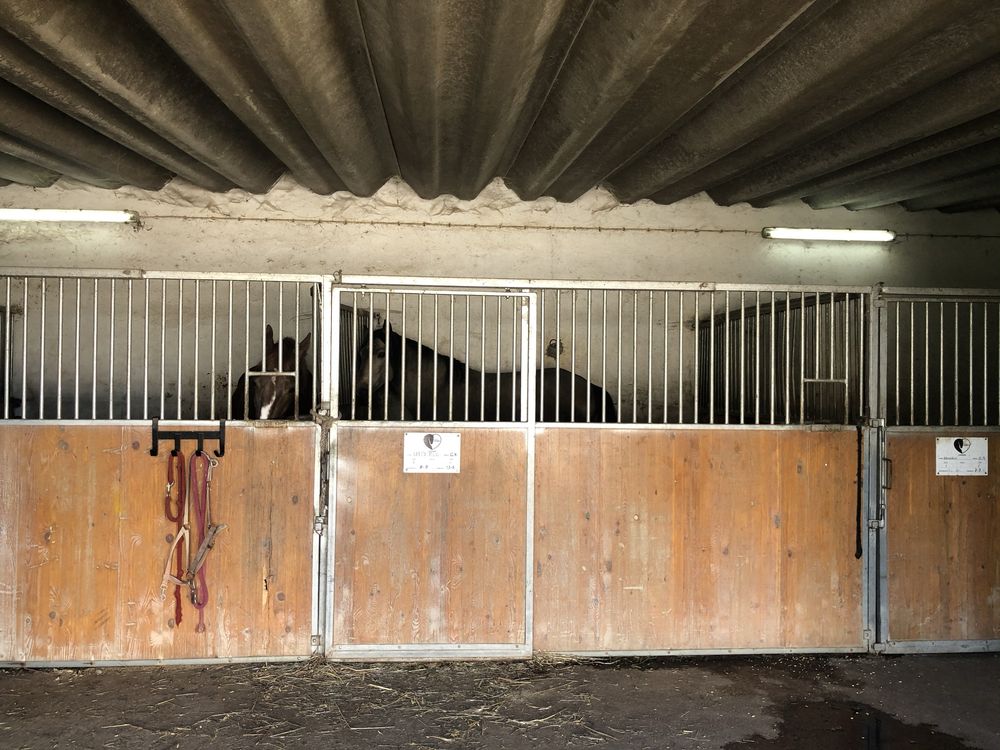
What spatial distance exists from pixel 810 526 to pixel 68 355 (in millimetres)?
4639

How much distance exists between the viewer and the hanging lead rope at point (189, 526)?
119 inches

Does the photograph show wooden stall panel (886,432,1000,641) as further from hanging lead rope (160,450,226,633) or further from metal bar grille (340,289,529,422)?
hanging lead rope (160,450,226,633)

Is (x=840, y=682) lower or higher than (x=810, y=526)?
lower

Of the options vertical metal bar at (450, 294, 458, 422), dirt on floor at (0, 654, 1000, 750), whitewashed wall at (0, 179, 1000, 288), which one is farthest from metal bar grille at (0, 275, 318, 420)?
dirt on floor at (0, 654, 1000, 750)

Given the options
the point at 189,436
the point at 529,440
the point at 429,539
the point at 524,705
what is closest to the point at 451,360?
the point at 529,440

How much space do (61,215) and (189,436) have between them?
2.09 meters

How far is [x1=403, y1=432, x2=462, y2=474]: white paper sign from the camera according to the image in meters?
3.16

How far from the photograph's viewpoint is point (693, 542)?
3.27 m

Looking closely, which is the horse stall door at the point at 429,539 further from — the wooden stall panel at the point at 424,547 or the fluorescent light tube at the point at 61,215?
the fluorescent light tube at the point at 61,215

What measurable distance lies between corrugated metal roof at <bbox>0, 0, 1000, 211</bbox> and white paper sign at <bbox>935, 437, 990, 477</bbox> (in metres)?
1.36

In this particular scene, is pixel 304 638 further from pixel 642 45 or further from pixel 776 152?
pixel 776 152

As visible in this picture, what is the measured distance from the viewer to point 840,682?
3.05m

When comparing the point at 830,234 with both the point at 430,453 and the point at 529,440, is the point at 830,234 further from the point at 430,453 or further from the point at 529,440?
the point at 430,453

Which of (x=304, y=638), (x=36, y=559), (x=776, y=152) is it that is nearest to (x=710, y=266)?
(x=776, y=152)
